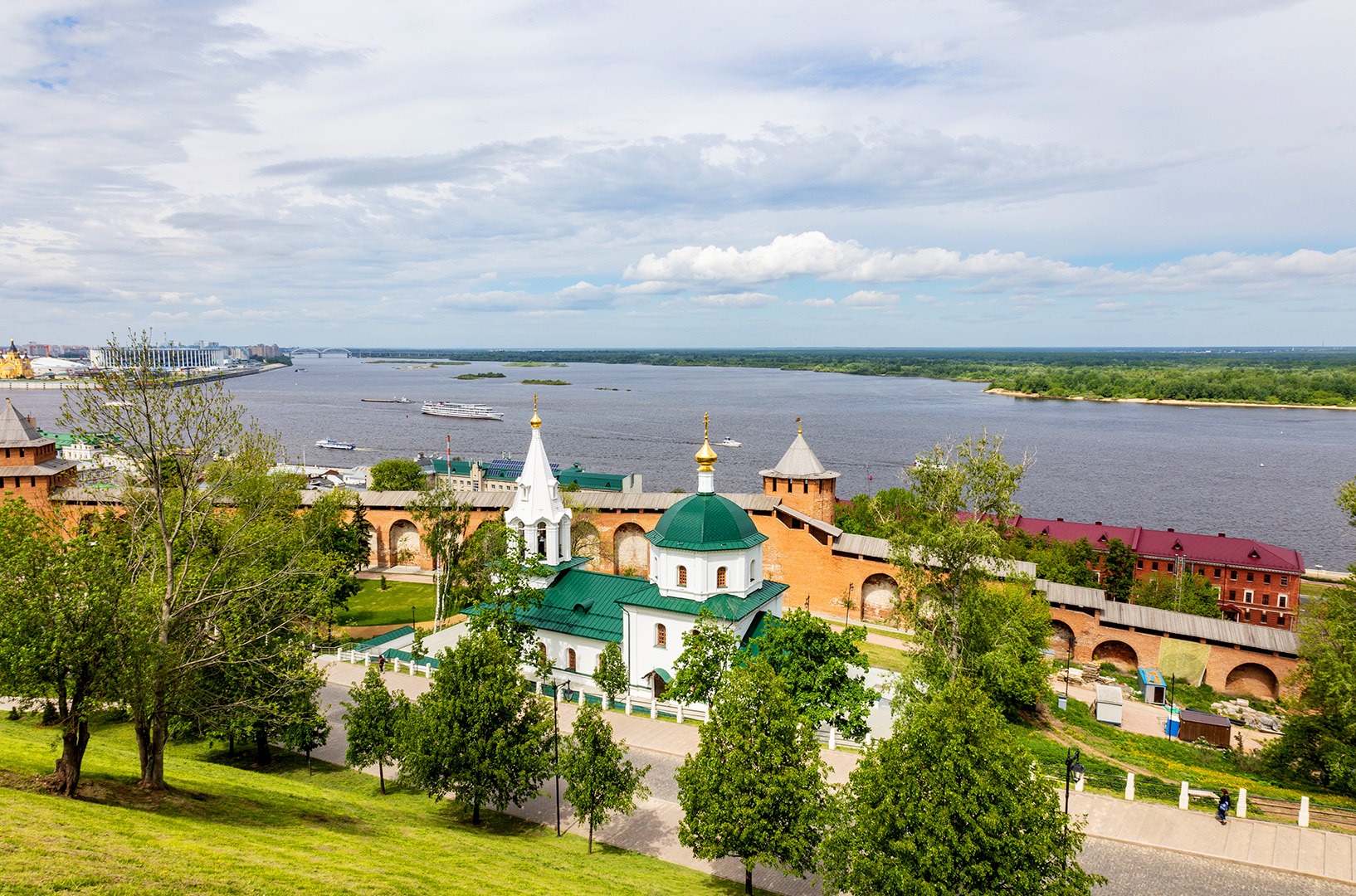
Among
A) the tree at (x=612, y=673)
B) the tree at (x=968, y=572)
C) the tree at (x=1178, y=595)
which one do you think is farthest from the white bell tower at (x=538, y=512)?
the tree at (x=1178, y=595)

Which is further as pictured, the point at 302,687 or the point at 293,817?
the point at 302,687

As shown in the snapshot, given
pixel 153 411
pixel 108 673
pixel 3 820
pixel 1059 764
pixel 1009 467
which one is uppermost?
Result: pixel 153 411

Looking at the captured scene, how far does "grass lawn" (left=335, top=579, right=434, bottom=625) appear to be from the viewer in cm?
2983

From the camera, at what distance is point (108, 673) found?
417 inches

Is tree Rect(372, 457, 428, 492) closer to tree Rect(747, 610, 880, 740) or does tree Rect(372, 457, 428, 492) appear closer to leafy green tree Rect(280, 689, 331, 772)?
leafy green tree Rect(280, 689, 331, 772)

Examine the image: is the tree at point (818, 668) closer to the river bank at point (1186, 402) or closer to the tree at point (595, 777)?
the tree at point (595, 777)

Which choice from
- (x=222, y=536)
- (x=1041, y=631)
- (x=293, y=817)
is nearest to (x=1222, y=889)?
(x=1041, y=631)

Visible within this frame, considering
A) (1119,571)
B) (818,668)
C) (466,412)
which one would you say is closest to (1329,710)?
(818,668)

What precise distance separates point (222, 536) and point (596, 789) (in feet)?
41.0

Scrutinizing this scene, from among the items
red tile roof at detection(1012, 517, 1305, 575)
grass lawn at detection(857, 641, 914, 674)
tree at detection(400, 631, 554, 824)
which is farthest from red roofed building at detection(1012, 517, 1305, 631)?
tree at detection(400, 631, 554, 824)

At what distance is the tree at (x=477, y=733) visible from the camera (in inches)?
533

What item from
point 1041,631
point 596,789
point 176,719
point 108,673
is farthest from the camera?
point 1041,631

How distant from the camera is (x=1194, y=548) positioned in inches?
1567

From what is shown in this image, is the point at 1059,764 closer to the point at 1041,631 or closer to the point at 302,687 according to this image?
the point at 1041,631
